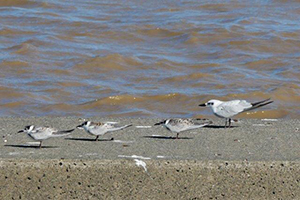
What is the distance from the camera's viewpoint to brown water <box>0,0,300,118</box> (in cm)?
1223

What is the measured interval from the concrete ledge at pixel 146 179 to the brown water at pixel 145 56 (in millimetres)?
5220

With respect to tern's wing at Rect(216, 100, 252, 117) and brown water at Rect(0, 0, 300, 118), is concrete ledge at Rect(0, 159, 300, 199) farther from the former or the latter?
brown water at Rect(0, 0, 300, 118)

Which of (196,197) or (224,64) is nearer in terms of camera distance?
(196,197)

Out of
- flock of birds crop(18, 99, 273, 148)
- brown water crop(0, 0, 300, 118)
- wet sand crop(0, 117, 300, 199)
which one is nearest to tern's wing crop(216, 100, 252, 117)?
flock of birds crop(18, 99, 273, 148)

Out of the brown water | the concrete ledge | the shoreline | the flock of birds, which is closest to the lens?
the concrete ledge

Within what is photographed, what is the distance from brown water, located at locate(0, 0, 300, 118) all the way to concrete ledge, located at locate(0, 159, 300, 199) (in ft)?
17.1

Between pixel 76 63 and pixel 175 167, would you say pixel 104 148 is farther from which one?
pixel 76 63

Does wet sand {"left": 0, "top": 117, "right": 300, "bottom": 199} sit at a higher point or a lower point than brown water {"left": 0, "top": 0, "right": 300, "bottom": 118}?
higher

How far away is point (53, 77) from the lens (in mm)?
13414

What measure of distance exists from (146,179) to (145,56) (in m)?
8.84

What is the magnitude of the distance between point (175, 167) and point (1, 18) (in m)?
12.3

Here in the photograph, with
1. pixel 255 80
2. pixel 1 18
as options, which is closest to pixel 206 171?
pixel 255 80

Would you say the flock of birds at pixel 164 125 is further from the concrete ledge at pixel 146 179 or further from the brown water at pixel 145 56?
the brown water at pixel 145 56

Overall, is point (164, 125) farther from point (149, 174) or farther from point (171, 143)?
point (149, 174)
